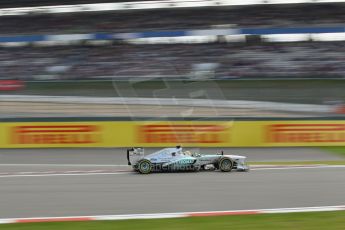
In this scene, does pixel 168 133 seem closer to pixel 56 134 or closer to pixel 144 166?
pixel 56 134

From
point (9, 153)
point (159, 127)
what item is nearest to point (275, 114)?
point (159, 127)

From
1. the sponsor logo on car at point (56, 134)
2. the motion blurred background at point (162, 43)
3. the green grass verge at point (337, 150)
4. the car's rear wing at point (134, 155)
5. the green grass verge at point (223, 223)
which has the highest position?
the motion blurred background at point (162, 43)

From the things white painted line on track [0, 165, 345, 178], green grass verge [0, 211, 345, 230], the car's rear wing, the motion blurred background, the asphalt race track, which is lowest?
green grass verge [0, 211, 345, 230]

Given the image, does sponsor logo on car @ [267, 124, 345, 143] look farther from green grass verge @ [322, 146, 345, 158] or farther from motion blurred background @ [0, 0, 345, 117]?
motion blurred background @ [0, 0, 345, 117]

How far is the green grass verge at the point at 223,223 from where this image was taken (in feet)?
19.6

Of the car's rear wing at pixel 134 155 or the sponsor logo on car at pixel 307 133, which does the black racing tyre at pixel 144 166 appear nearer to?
the car's rear wing at pixel 134 155

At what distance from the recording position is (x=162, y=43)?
25.0 m

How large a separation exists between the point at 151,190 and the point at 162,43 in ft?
56.7

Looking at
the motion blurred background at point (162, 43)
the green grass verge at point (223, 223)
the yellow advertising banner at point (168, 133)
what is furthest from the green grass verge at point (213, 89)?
the green grass verge at point (223, 223)

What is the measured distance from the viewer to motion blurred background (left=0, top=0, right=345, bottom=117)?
62.5 feet

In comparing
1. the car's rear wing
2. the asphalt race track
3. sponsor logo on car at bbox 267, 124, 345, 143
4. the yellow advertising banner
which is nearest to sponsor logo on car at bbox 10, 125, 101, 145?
the yellow advertising banner

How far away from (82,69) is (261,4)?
9.69 metres

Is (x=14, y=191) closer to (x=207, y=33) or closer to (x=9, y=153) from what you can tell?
(x=9, y=153)

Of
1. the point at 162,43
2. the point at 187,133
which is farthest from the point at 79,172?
the point at 162,43
